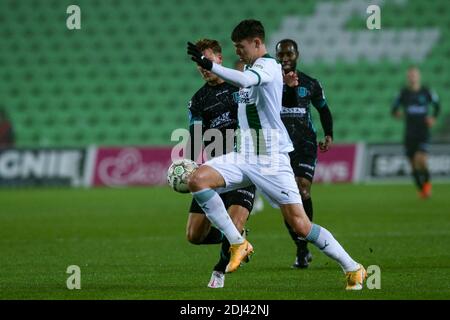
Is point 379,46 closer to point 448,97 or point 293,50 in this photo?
point 448,97

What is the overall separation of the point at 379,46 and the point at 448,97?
8.25 ft

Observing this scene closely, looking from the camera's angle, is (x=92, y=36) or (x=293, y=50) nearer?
(x=293, y=50)

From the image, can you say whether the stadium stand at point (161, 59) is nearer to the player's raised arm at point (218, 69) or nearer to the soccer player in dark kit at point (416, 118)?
the soccer player in dark kit at point (416, 118)

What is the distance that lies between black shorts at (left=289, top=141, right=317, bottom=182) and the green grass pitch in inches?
35.8

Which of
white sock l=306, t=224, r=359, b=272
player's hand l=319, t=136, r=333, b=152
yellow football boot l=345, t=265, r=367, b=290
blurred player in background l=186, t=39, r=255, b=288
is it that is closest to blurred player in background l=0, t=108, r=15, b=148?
player's hand l=319, t=136, r=333, b=152

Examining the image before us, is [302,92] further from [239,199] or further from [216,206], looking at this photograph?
[216,206]

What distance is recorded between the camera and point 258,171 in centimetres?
741

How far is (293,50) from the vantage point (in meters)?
8.84

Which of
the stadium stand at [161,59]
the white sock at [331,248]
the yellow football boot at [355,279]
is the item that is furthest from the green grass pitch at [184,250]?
the stadium stand at [161,59]

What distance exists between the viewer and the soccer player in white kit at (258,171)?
7344mm

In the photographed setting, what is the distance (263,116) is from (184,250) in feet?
12.3

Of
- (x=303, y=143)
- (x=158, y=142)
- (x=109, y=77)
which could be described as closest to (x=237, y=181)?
(x=303, y=143)

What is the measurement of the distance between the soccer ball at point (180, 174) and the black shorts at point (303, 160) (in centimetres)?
193
